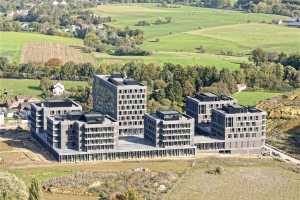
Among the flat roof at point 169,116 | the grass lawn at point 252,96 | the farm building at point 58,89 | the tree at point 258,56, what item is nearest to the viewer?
the flat roof at point 169,116

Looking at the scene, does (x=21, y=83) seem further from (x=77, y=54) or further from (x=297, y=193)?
(x=297, y=193)

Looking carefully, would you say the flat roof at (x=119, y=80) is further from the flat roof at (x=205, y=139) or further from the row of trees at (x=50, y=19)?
the row of trees at (x=50, y=19)

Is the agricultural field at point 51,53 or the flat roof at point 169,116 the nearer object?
the flat roof at point 169,116

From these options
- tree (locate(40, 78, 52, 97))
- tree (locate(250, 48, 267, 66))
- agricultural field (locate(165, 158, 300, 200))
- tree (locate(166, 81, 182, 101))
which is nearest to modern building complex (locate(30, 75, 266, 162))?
agricultural field (locate(165, 158, 300, 200))

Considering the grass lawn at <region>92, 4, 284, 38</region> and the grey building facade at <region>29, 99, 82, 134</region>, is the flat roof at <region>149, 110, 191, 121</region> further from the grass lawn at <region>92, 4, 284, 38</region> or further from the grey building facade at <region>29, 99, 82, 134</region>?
the grass lawn at <region>92, 4, 284, 38</region>

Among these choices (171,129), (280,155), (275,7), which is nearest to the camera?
(171,129)

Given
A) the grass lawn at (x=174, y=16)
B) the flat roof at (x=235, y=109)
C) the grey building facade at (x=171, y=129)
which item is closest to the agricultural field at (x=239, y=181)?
the grey building facade at (x=171, y=129)

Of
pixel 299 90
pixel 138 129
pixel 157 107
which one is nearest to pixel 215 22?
pixel 299 90

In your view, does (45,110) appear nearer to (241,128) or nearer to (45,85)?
(241,128)

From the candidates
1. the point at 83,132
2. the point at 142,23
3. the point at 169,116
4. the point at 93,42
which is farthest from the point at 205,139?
the point at 142,23

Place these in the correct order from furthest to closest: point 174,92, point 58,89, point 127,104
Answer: point 58,89 → point 174,92 → point 127,104
